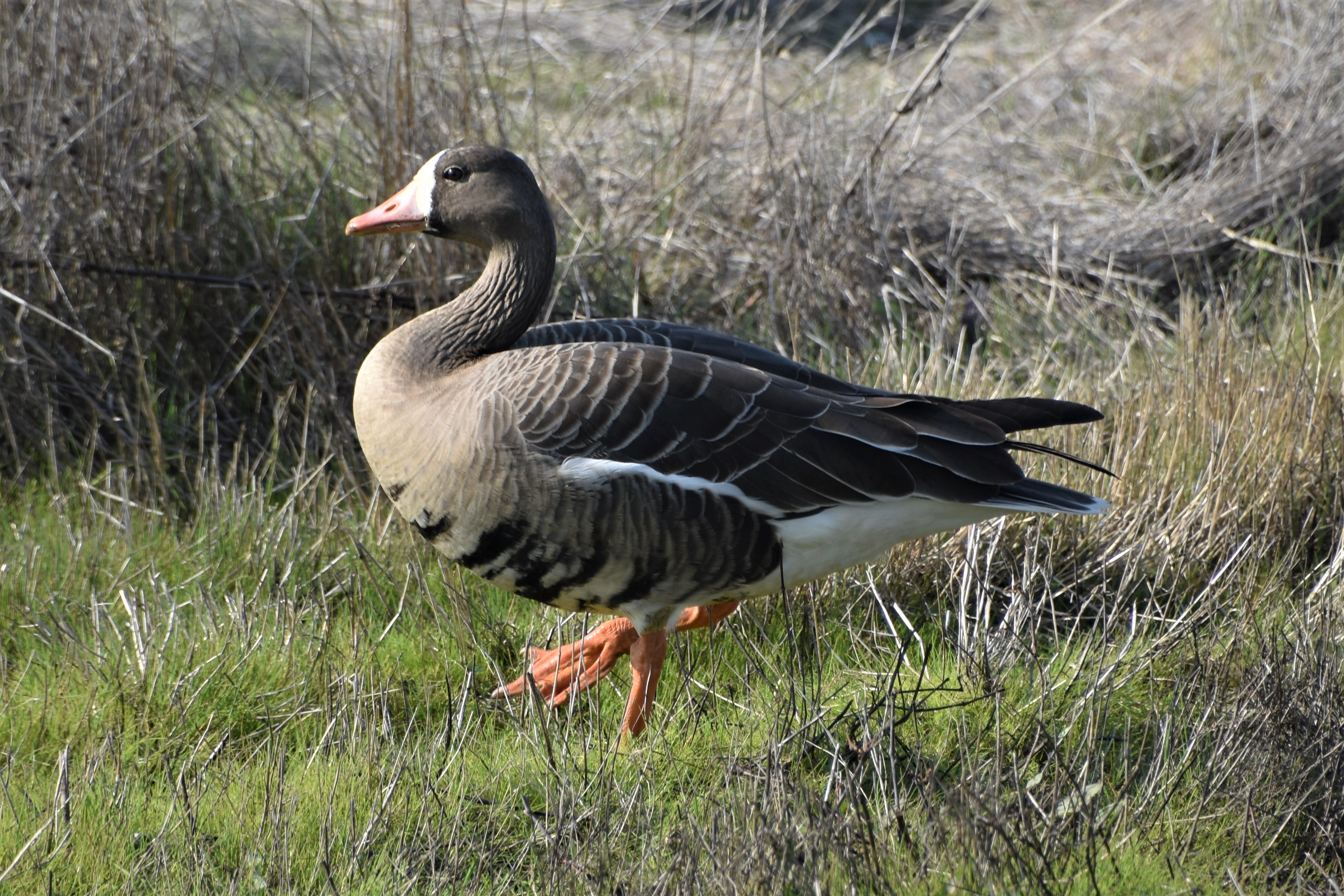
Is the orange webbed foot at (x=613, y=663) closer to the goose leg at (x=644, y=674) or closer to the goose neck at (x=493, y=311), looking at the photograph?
the goose leg at (x=644, y=674)

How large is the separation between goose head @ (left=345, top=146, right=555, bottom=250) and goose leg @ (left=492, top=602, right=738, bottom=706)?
1244 mm

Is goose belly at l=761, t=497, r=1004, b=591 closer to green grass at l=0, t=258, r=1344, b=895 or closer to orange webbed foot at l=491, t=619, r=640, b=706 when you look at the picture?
green grass at l=0, t=258, r=1344, b=895

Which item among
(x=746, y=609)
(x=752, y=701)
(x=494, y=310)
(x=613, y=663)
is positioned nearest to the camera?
(x=752, y=701)

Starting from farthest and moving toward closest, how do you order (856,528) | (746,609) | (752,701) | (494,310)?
(746,609), (494,310), (856,528), (752,701)

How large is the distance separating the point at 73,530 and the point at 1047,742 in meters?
→ 3.37

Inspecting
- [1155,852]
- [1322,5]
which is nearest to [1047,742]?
[1155,852]

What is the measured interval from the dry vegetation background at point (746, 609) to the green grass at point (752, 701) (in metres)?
0.02

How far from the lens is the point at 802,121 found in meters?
6.35

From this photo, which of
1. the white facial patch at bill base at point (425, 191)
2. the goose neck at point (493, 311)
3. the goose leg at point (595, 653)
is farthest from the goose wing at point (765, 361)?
the goose leg at point (595, 653)

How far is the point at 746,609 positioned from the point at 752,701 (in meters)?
0.77

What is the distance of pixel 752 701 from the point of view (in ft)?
10.7

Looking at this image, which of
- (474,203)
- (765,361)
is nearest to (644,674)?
(765,361)

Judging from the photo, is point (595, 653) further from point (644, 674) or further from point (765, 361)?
point (765, 361)

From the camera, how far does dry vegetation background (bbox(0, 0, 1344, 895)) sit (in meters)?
2.80
